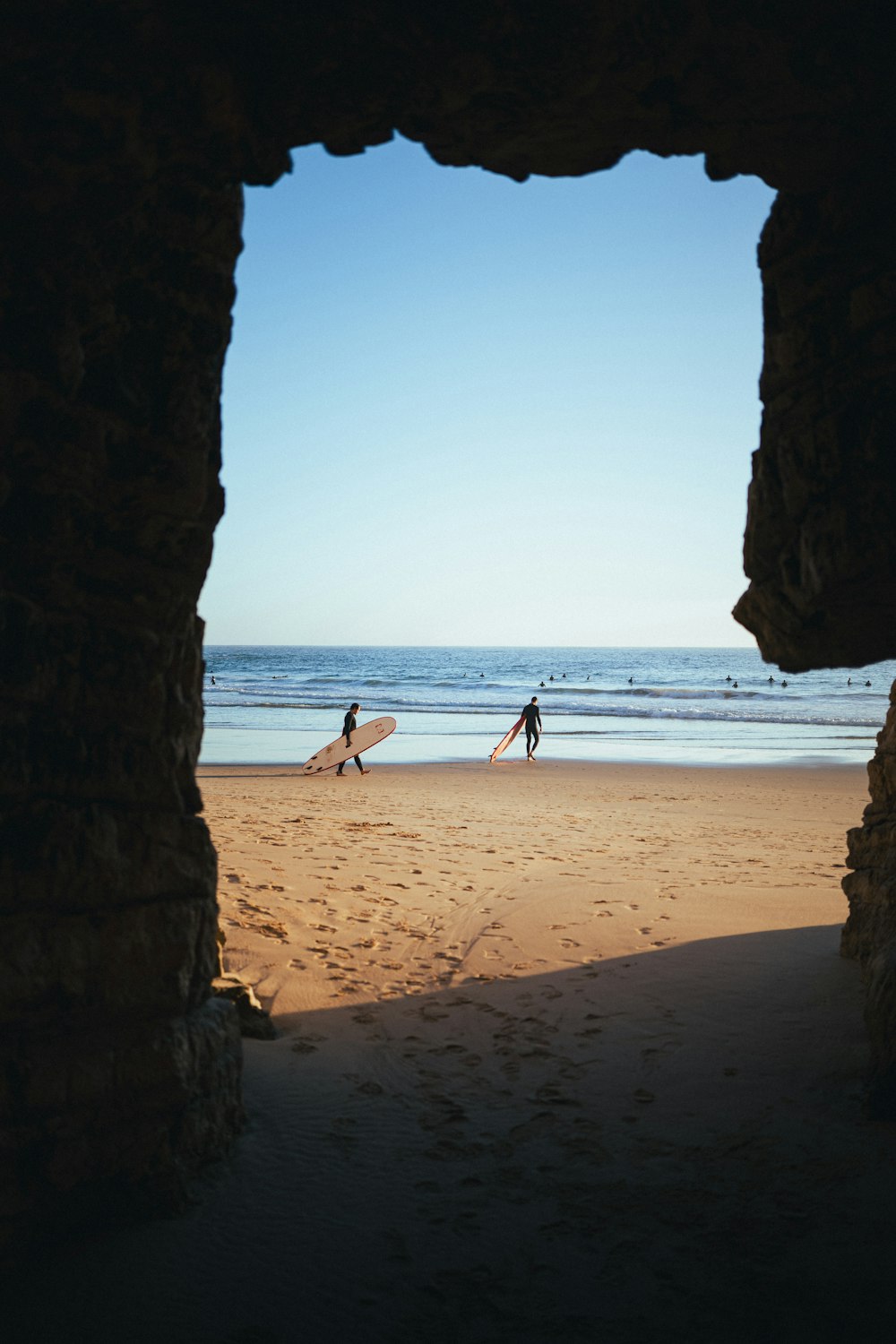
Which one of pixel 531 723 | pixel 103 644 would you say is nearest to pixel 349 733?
pixel 531 723

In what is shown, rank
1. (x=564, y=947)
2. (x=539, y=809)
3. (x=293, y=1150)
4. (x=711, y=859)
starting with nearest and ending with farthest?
(x=293, y=1150) → (x=564, y=947) → (x=711, y=859) → (x=539, y=809)

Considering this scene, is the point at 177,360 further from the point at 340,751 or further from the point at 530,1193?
the point at 340,751

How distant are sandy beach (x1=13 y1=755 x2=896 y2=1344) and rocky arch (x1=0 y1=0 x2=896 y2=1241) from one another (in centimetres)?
60

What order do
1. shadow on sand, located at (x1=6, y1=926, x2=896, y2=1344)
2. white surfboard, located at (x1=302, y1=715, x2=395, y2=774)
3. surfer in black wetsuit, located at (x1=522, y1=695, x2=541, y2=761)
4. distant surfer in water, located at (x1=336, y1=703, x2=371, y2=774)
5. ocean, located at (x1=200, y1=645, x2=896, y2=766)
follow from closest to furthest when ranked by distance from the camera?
shadow on sand, located at (x1=6, y1=926, x2=896, y2=1344), white surfboard, located at (x1=302, y1=715, x2=395, y2=774), distant surfer in water, located at (x1=336, y1=703, x2=371, y2=774), surfer in black wetsuit, located at (x1=522, y1=695, x2=541, y2=761), ocean, located at (x1=200, y1=645, x2=896, y2=766)

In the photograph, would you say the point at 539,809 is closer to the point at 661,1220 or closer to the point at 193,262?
the point at 661,1220

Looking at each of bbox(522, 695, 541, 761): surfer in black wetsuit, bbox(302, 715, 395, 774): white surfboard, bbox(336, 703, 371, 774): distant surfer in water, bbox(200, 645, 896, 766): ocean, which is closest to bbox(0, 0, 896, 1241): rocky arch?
bbox(200, 645, 896, 766): ocean

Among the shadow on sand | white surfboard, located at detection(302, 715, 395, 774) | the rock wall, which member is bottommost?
the shadow on sand

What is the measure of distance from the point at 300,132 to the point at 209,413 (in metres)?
1.16

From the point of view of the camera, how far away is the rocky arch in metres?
3.10

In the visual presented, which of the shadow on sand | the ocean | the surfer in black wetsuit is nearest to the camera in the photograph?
the shadow on sand

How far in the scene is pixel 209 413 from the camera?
3777mm

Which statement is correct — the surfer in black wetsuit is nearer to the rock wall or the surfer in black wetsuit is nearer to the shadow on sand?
the shadow on sand

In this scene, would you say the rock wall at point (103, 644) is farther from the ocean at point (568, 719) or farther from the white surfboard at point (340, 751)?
the white surfboard at point (340, 751)

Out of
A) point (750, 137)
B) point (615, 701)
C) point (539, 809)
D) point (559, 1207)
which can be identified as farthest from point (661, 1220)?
point (615, 701)
